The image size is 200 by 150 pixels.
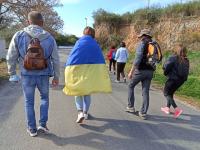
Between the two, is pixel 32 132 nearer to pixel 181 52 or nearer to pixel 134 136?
pixel 134 136

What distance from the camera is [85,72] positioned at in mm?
7320

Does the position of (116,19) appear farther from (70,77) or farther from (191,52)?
(70,77)

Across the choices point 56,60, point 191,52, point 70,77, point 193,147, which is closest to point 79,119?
point 70,77

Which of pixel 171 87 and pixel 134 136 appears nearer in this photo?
pixel 134 136

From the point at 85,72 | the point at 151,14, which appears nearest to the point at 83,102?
the point at 85,72

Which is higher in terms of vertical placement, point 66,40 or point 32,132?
point 66,40

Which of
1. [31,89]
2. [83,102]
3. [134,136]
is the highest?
[31,89]

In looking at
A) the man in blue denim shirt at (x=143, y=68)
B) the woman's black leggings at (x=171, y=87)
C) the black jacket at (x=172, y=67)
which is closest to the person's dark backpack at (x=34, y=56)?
the man in blue denim shirt at (x=143, y=68)

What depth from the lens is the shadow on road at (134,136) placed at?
6.21 m

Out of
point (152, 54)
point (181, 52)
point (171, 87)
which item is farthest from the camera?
point (171, 87)

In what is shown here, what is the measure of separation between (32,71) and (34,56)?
0.30 meters

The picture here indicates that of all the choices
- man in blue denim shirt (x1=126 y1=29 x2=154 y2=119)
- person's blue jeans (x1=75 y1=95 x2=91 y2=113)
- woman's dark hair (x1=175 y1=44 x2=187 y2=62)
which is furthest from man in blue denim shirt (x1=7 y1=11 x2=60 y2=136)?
woman's dark hair (x1=175 y1=44 x2=187 y2=62)

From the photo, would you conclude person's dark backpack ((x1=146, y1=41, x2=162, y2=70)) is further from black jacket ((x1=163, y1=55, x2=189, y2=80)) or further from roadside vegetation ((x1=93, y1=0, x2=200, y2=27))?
roadside vegetation ((x1=93, y1=0, x2=200, y2=27))

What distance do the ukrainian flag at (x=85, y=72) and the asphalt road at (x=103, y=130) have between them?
2.30 feet
